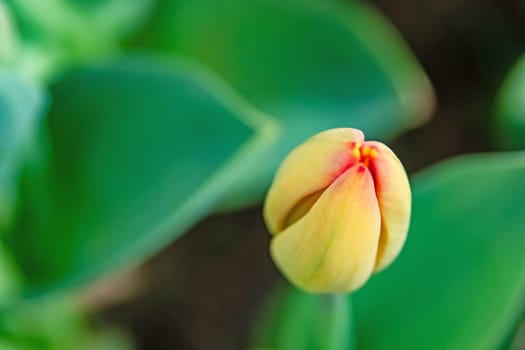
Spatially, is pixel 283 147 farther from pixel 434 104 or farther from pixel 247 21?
pixel 434 104

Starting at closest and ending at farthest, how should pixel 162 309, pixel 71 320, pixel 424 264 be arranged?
pixel 424 264 → pixel 71 320 → pixel 162 309

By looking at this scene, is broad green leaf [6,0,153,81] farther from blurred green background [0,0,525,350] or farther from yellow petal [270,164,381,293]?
yellow petal [270,164,381,293]

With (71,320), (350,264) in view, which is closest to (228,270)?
(71,320)

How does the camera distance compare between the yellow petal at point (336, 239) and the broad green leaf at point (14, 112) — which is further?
the broad green leaf at point (14, 112)

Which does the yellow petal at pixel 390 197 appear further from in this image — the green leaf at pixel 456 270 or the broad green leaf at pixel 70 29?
the broad green leaf at pixel 70 29

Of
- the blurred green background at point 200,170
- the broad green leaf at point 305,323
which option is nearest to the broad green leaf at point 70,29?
the blurred green background at point 200,170

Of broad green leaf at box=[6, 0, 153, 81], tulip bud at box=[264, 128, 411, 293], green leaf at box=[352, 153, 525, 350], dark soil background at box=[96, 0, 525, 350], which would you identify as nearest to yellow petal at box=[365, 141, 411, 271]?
tulip bud at box=[264, 128, 411, 293]
